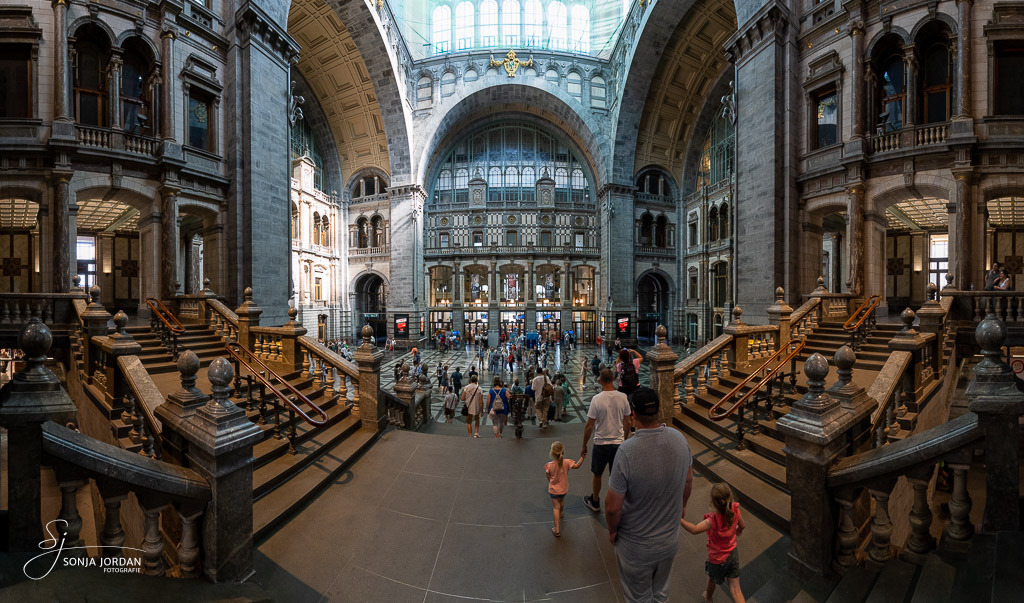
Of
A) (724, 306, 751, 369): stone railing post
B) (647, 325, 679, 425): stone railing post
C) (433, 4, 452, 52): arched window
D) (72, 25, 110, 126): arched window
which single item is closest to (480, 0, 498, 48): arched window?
(433, 4, 452, 52): arched window

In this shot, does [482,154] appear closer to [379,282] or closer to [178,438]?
[379,282]

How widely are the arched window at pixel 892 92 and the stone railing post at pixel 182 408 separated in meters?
18.5

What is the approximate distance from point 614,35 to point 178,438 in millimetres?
39334

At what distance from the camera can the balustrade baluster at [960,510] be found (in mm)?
2367

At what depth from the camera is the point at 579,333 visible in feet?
118

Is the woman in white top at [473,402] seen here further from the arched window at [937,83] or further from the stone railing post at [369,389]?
the arched window at [937,83]

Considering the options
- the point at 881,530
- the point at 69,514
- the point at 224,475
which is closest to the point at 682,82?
the point at 881,530

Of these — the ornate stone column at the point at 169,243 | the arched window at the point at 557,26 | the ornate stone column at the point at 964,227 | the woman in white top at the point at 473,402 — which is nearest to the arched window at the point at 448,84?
the arched window at the point at 557,26

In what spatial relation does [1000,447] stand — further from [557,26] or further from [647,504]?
[557,26]

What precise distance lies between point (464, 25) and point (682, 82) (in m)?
18.8

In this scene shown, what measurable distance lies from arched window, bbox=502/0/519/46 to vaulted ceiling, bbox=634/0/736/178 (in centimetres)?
1288

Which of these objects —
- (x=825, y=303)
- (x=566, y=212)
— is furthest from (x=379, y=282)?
(x=825, y=303)

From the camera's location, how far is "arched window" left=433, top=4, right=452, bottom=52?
33.3 metres

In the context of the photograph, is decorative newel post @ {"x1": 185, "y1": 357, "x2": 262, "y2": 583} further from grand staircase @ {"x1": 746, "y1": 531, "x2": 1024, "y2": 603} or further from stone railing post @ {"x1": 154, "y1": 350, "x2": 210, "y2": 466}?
grand staircase @ {"x1": 746, "y1": 531, "x2": 1024, "y2": 603}
